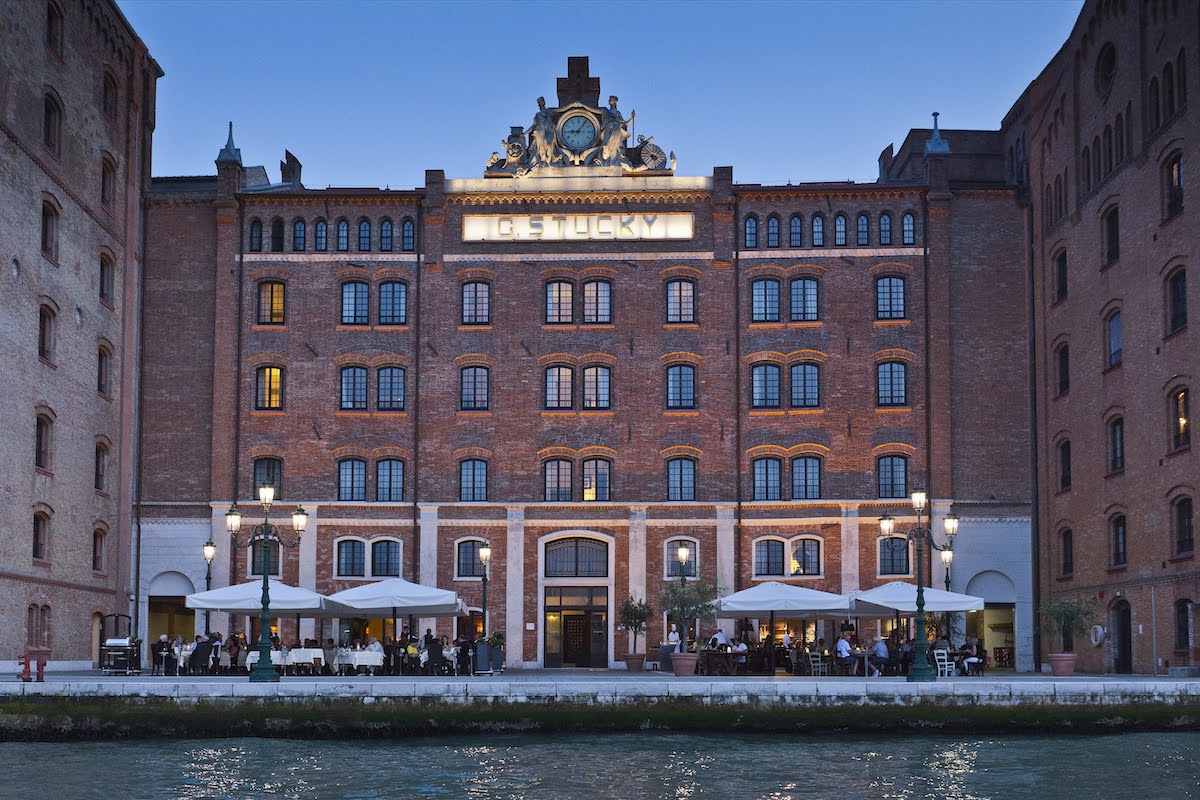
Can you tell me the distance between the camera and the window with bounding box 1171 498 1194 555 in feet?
126

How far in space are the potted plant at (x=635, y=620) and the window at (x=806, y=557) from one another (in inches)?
190

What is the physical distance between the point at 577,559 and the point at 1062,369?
52.5ft

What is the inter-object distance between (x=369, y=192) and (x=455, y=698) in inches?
909

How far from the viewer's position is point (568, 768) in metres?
26.8

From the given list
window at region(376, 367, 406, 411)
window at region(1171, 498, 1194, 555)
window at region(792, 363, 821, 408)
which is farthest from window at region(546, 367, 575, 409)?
window at region(1171, 498, 1194, 555)

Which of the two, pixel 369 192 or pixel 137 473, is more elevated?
pixel 369 192

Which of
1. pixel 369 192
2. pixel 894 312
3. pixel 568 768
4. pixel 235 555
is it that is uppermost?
pixel 369 192

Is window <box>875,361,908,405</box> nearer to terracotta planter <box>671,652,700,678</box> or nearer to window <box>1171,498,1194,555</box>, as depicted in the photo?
window <box>1171,498,1194,555</box>

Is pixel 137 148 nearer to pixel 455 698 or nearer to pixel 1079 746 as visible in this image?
pixel 455 698

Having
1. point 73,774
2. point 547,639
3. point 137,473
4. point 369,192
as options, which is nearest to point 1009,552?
point 547,639

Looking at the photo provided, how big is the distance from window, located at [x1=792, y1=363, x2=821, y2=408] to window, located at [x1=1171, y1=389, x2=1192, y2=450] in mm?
12718

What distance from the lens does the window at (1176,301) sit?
38.8 m

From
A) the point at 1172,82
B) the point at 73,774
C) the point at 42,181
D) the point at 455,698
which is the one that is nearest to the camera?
the point at 73,774

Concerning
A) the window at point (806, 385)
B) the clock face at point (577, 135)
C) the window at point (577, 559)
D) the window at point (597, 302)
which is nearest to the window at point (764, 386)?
the window at point (806, 385)
